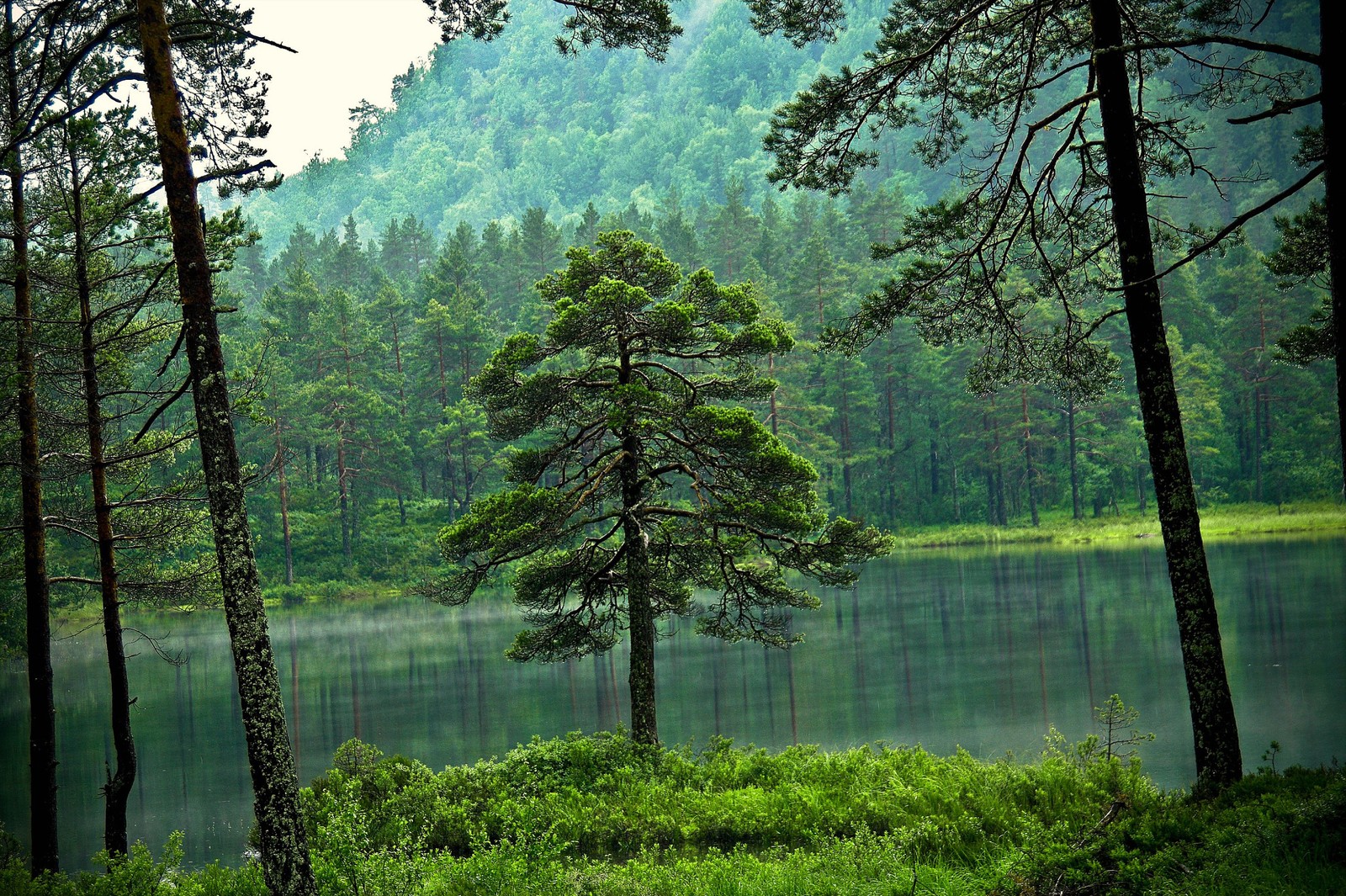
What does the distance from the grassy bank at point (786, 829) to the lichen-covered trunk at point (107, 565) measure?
4.45ft

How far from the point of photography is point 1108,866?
7414 millimetres

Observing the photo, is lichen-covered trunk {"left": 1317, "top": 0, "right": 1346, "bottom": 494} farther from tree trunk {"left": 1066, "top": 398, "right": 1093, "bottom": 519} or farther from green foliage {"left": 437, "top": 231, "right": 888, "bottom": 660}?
tree trunk {"left": 1066, "top": 398, "right": 1093, "bottom": 519}

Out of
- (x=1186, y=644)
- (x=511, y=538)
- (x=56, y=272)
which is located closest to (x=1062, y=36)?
(x=1186, y=644)

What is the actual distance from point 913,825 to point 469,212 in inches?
6632

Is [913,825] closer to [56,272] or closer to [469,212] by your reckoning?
[56,272]

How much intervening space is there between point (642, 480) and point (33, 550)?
8239 millimetres

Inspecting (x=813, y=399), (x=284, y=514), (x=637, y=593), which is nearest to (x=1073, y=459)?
(x=813, y=399)

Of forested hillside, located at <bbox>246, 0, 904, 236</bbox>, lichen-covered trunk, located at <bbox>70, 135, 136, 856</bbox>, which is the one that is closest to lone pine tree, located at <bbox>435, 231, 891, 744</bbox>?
lichen-covered trunk, located at <bbox>70, 135, 136, 856</bbox>

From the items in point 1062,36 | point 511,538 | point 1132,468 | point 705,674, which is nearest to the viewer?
point 1062,36

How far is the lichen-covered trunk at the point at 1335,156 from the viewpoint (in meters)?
6.72

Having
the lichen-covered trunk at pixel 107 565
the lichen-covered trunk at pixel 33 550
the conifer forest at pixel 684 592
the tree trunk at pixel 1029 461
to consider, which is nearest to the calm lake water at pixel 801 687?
the conifer forest at pixel 684 592

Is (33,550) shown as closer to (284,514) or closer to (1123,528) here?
(284,514)

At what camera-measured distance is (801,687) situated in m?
23.3

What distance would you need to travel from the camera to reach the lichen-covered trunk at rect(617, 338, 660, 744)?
50.6 ft
